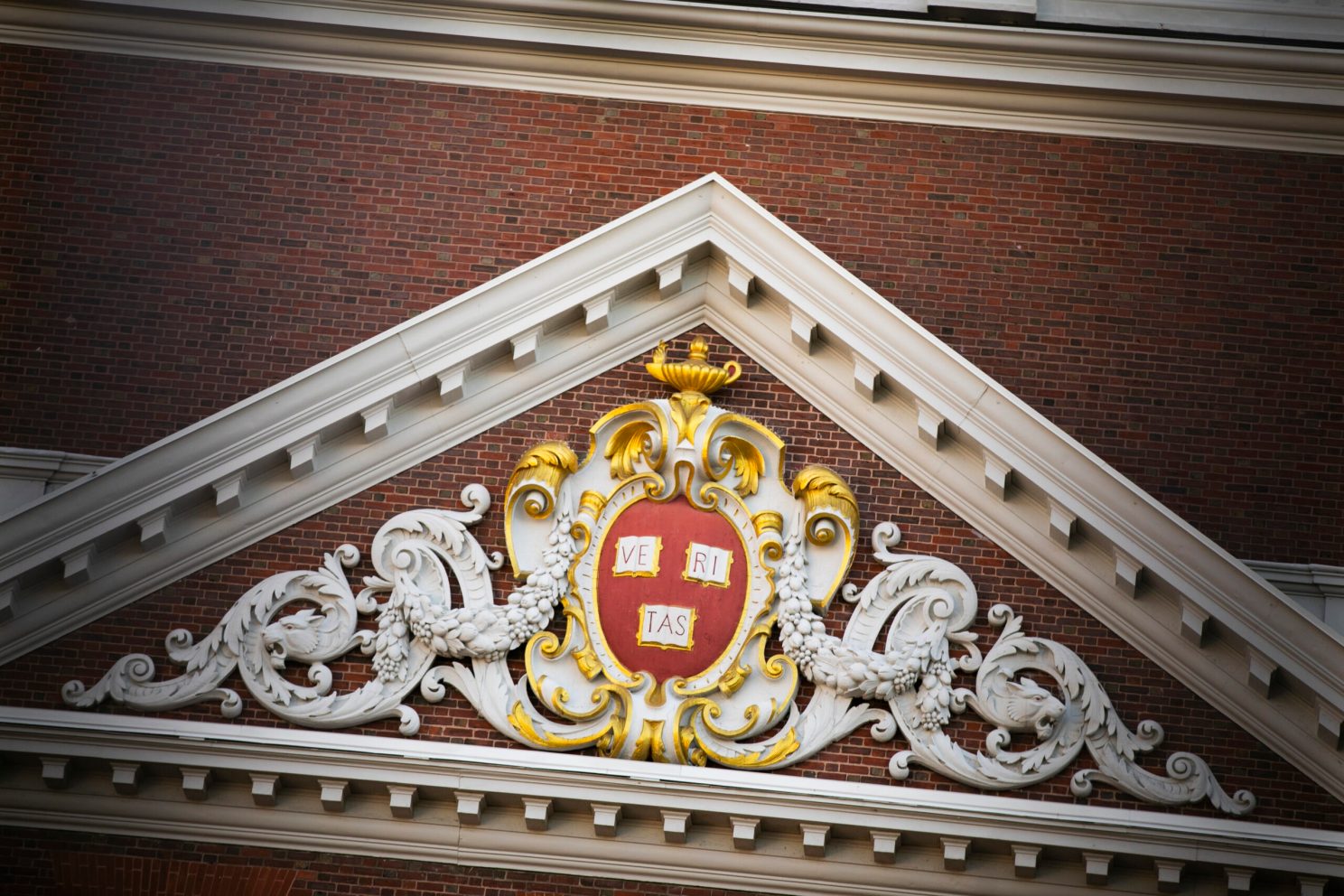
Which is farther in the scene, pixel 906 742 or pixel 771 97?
pixel 771 97

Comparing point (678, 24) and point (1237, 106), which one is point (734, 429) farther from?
point (1237, 106)

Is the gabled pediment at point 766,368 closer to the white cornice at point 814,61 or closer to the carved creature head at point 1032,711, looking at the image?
the carved creature head at point 1032,711

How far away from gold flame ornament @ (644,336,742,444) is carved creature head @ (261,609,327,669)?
2989 millimetres

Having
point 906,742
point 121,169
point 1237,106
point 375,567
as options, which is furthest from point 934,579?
point 121,169

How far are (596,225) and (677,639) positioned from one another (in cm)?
363

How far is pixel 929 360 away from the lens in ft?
47.4

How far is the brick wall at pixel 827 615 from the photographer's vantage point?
45.7ft

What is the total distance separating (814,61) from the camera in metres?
16.1

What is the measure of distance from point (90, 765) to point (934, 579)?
5999 millimetres

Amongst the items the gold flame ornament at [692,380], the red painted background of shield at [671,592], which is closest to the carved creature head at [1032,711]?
the red painted background of shield at [671,592]

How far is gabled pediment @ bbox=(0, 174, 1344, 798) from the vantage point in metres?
13.9

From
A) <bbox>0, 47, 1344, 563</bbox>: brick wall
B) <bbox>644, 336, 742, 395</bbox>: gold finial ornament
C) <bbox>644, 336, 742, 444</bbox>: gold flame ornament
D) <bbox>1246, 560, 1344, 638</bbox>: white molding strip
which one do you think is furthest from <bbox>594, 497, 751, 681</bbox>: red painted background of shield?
<bbox>1246, 560, 1344, 638</bbox>: white molding strip

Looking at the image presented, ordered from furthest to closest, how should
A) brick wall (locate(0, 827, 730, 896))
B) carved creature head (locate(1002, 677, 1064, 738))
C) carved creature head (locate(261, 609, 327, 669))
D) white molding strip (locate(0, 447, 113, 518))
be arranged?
1. white molding strip (locate(0, 447, 113, 518))
2. carved creature head (locate(261, 609, 327, 669))
3. carved creature head (locate(1002, 677, 1064, 738))
4. brick wall (locate(0, 827, 730, 896))

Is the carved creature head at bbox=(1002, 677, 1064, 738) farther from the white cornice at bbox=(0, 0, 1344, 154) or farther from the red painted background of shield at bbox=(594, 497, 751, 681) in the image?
the white cornice at bbox=(0, 0, 1344, 154)
